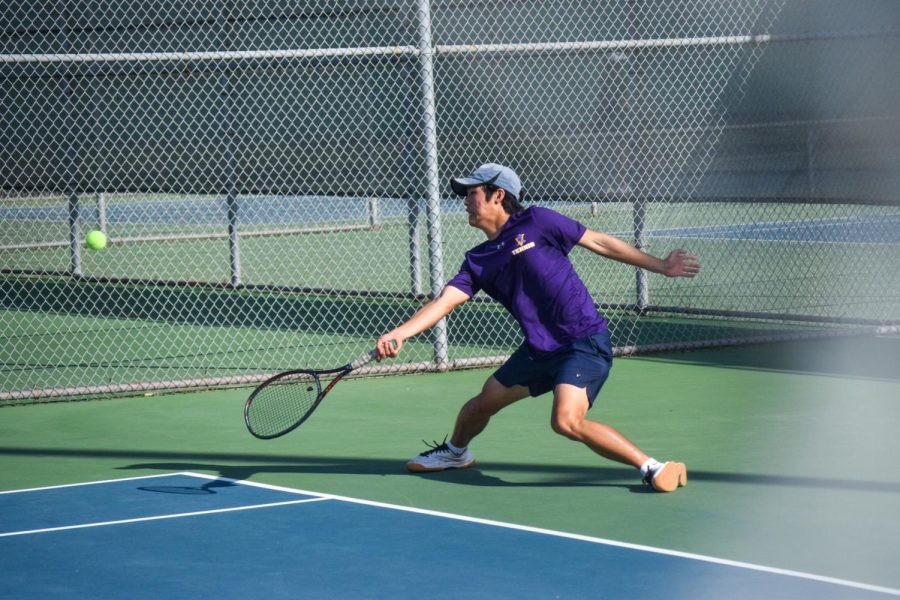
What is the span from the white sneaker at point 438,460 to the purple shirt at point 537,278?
2.48 feet

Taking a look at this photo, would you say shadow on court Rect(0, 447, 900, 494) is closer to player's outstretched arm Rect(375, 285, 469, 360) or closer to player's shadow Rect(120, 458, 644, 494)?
player's shadow Rect(120, 458, 644, 494)

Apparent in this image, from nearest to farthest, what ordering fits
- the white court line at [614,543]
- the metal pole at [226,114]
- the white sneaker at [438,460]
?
1. the white court line at [614,543]
2. the white sneaker at [438,460]
3. the metal pole at [226,114]

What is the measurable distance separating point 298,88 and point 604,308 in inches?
130

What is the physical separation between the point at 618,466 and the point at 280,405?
172 centimetres

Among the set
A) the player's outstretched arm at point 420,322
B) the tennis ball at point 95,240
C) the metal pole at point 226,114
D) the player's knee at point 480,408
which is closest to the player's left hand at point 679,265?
the player's outstretched arm at point 420,322

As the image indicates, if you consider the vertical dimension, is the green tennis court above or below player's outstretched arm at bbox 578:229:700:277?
below

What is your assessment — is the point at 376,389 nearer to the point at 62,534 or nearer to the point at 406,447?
the point at 406,447

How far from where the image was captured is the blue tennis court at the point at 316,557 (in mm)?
5215

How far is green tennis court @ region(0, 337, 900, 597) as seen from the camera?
6.04 meters

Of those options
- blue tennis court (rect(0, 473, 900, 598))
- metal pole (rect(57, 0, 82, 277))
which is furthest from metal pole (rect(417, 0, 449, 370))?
metal pole (rect(57, 0, 82, 277))

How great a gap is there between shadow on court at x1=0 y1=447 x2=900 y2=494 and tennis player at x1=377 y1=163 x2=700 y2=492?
38 centimetres

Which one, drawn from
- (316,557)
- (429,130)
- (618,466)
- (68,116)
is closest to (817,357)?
(429,130)

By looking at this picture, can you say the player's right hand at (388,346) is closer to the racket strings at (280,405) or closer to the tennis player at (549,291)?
the tennis player at (549,291)

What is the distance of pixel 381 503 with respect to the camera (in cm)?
662
